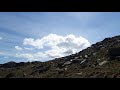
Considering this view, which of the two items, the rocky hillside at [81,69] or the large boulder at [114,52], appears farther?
the large boulder at [114,52]

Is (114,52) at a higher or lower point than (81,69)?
higher

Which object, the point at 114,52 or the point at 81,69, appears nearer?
the point at 81,69

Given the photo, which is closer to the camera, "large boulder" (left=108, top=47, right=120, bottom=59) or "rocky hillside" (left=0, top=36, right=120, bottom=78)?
"rocky hillside" (left=0, top=36, right=120, bottom=78)

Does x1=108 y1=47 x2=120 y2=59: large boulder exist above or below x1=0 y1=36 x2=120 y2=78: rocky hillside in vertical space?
above

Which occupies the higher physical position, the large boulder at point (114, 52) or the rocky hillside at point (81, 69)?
the large boulder at point (114, 52)
